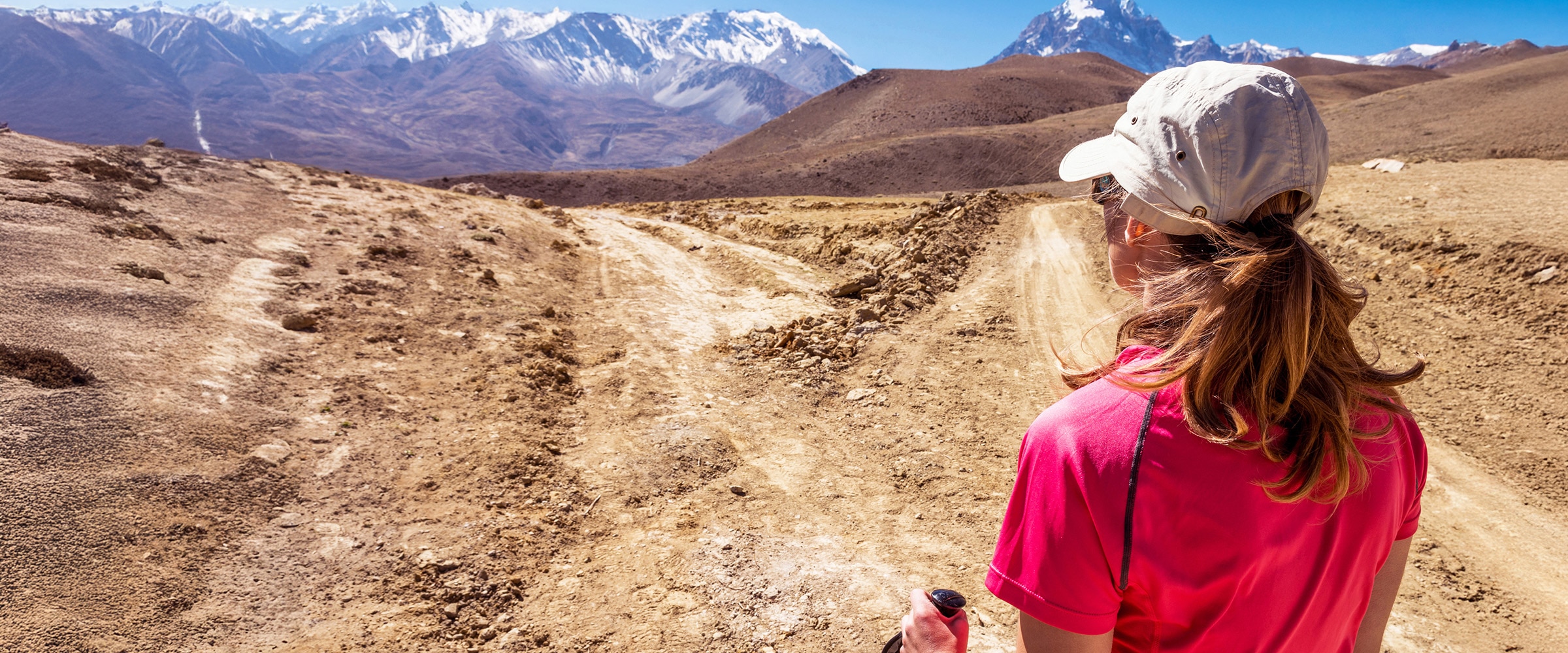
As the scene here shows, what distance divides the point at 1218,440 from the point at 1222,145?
50 cm

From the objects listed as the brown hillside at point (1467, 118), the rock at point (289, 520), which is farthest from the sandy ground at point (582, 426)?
the brown hillside at point (1467, 118)

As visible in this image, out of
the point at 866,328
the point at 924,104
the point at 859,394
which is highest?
the point at 924,104

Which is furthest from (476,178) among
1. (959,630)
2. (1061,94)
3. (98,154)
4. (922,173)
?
(1061,94)

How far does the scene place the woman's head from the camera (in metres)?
1.21

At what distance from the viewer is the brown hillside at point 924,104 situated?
79375 millimetres

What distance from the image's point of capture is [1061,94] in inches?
3418

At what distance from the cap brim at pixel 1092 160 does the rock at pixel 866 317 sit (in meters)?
8.55

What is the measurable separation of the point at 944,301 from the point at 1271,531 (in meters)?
9.99

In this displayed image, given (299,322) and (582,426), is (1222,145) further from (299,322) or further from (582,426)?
(299,322)

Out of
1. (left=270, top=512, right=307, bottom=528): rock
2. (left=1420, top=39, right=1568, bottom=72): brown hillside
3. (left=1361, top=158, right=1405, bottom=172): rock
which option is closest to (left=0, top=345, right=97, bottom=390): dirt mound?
(left=270, top=512, right=307, bottom=528): rock

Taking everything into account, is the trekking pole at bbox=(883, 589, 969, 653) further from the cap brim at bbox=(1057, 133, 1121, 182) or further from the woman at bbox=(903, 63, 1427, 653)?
the cap brim at bbox=(1057, 133, 1121, 182)

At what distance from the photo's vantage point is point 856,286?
1212cm

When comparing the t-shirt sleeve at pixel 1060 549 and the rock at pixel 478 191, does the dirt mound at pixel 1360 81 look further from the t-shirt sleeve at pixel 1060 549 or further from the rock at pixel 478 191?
the t-shirt sleeve at pixel 1060 549

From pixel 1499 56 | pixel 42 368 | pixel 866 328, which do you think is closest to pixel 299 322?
pixel 42 368
